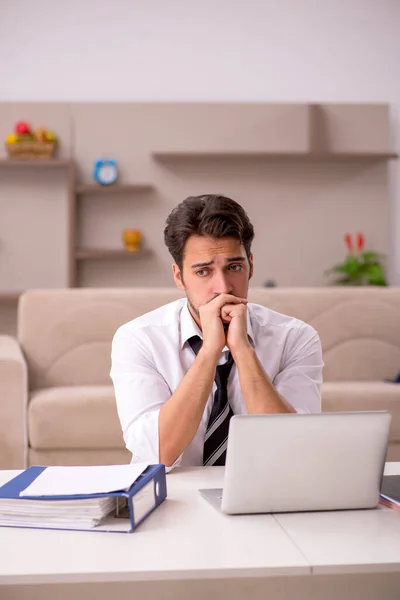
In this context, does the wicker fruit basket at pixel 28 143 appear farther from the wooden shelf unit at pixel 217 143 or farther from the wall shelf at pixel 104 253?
the wall shelf at pixel 104 253

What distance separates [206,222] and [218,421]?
0.47 metres

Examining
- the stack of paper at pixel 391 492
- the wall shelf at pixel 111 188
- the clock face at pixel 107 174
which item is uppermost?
the clock face at pixel 107 174

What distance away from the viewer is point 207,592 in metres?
1.03

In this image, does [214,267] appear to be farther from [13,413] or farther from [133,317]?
[133,317]

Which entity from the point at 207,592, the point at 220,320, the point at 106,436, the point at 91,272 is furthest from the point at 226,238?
the point at 91,272

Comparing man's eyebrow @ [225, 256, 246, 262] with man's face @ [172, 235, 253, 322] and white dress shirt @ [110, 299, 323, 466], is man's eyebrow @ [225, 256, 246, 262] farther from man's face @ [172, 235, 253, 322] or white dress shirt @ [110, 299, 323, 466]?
white dress shirt @ [110, 299, 323, 466]

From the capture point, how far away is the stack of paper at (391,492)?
1183mm

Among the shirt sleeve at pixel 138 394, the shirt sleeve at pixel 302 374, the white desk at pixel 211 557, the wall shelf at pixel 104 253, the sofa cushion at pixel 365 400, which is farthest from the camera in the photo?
the wall shelf at pixel 104 253

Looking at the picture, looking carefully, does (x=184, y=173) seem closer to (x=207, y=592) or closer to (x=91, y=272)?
(x=91, y=272)

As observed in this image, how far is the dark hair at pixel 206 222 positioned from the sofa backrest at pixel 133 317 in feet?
4.70

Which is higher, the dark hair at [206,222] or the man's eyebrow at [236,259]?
the dark hair at [206,222]

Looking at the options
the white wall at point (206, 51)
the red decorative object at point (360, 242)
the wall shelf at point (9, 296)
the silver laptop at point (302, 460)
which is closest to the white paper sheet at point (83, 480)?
the silver laptop at point (302, 460)

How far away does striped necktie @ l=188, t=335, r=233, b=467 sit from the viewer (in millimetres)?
1682

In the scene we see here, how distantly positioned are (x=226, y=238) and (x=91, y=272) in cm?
347
